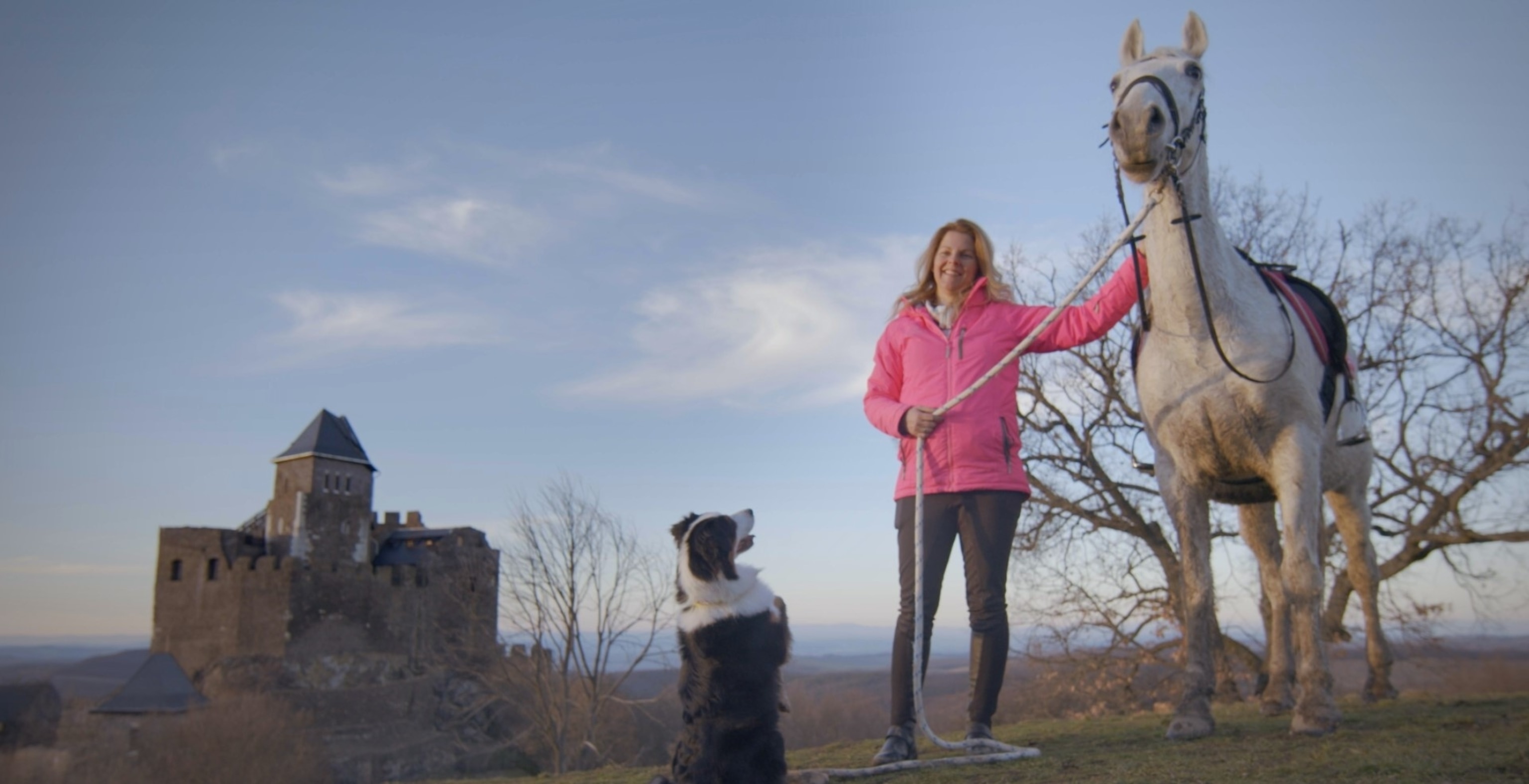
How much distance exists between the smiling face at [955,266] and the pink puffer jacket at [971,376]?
87mm

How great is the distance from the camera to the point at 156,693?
112 feet

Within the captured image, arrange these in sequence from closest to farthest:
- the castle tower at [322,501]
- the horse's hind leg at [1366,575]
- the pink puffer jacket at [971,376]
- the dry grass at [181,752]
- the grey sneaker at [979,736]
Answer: the grey sneaker at [979,736] < the pink puffer jacket at [971,376] < the horse's hind leg at [1366,575] < the dry grass at [181,752] < the castle tower at [322,501]

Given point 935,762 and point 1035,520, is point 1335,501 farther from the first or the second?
point 1035,520

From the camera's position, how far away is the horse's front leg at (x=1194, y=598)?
3.88 m


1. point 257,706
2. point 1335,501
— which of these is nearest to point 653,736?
point 257,706

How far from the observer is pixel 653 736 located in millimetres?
31531

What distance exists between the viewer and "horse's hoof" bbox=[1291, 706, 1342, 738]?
3564mm

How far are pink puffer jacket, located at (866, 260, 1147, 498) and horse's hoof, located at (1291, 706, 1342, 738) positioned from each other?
1.33 meters

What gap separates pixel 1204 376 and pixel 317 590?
39.9 metres

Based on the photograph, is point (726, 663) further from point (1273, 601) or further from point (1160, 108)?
point (1273, 601)

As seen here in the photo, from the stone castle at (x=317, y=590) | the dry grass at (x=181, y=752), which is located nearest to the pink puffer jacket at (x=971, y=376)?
the dry grass at (x=181, y=752)

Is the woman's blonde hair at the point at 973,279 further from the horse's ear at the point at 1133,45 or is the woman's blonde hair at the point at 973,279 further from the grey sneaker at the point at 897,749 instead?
the grey sneaker at the point at 897,749

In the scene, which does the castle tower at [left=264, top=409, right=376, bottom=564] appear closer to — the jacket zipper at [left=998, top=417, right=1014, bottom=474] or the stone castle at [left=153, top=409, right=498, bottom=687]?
the stone castle at [left=153, top=409, right=498, bottom=687]

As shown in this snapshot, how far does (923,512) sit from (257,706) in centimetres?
3674
